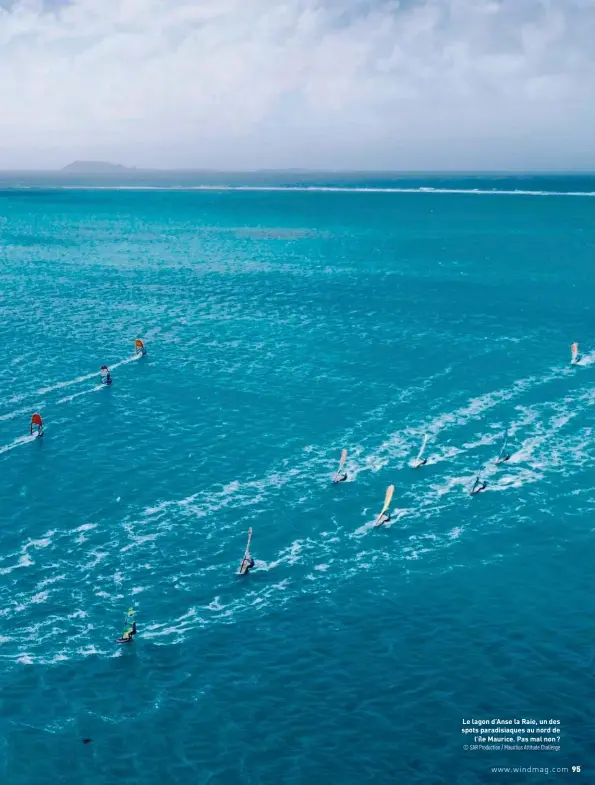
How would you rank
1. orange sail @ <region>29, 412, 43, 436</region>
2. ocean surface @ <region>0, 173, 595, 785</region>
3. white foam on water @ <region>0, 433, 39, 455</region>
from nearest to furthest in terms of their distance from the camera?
ocean surface @ <region>0, 173, 595, 785</region>
white foam on water @ <region>0, 433, 39, 455</region>
orange sail @ <region>29, 412, 43, 436</region>

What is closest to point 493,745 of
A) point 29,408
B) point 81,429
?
point 81,429

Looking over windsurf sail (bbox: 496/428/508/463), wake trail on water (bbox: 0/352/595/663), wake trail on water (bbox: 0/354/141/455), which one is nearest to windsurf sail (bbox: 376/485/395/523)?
wake trail on water (bbox: 0/352/595/663)

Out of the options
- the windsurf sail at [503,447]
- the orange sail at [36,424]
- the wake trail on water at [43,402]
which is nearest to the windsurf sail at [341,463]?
the windsurf sail at [503,447]

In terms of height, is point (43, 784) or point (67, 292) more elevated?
point (67, 292)

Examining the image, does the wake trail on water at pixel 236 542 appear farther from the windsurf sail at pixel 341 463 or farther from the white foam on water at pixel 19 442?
the white foam on water at pixel 19 442

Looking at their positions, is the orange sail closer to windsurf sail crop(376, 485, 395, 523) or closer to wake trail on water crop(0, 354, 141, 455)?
wake trail on water crop(0, 354, 141, 455)

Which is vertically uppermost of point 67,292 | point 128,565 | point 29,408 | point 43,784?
point 67,292

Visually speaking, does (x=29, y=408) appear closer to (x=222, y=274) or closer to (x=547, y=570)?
(x=547, y=570)
